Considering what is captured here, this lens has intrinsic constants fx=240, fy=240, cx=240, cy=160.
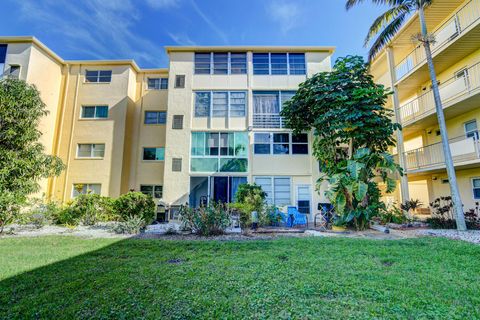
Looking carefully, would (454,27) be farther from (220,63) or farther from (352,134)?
(220,63)

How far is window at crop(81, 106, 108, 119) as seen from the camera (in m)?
16.5

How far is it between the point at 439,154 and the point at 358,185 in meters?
6.69

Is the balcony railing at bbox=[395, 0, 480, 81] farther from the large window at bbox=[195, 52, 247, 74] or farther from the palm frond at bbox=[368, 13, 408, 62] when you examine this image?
the large window at bbox=[195, 52, 247, 74]

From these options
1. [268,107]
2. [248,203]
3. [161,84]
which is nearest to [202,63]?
[161,84]

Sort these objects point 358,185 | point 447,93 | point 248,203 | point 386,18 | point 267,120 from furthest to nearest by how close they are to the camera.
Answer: point 267,120 → point 447,93 → point 386,18 → point 248,203 → point 358,185

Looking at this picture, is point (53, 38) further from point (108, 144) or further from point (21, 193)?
point (21, 193)

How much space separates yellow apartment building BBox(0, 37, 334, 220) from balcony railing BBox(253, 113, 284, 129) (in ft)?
0.21

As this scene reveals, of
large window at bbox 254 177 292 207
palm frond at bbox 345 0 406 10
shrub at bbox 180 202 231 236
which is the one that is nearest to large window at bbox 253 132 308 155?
large window at bbox 254 177 292 207

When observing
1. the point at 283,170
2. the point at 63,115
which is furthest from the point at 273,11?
the point at 63,115

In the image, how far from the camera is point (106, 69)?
1698 cm

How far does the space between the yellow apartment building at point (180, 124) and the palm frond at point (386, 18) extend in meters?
4.12

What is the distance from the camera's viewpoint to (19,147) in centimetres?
1072

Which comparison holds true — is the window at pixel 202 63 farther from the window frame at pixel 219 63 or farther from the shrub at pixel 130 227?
the shrub at pixel 130 227

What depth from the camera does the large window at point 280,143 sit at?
15.2m
